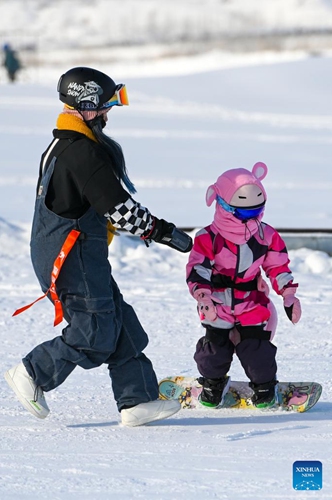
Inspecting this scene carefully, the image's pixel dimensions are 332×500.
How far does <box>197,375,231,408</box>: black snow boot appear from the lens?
3988 millimetres

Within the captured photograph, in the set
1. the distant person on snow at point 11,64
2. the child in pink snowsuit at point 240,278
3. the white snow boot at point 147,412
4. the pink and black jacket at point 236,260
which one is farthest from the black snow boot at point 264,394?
the distant person on snow at point 11,64

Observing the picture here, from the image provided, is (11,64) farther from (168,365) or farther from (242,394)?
(242,394)

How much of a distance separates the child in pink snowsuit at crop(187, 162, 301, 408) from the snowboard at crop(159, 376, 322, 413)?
0.11 m

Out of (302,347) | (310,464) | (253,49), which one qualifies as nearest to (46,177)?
(310,464)

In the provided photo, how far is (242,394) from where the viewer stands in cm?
408

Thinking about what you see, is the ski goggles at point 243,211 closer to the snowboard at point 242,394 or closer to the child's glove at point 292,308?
the child's glove at point 292,308

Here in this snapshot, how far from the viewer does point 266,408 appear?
3.99 metres

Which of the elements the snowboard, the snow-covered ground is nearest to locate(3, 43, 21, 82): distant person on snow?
the snow-covered ground

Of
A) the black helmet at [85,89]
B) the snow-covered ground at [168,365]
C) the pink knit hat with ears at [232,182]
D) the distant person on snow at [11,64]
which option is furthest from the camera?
the distant person on snow at [11,64]

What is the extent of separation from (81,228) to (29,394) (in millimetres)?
672

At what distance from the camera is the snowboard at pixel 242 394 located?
3980 mm

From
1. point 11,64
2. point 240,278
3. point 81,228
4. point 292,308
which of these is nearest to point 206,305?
point 240,278

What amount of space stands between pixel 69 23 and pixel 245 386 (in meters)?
67.1

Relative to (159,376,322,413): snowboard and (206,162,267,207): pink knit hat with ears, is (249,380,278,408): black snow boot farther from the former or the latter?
(206,162,267,207): pink knit hat with ears
